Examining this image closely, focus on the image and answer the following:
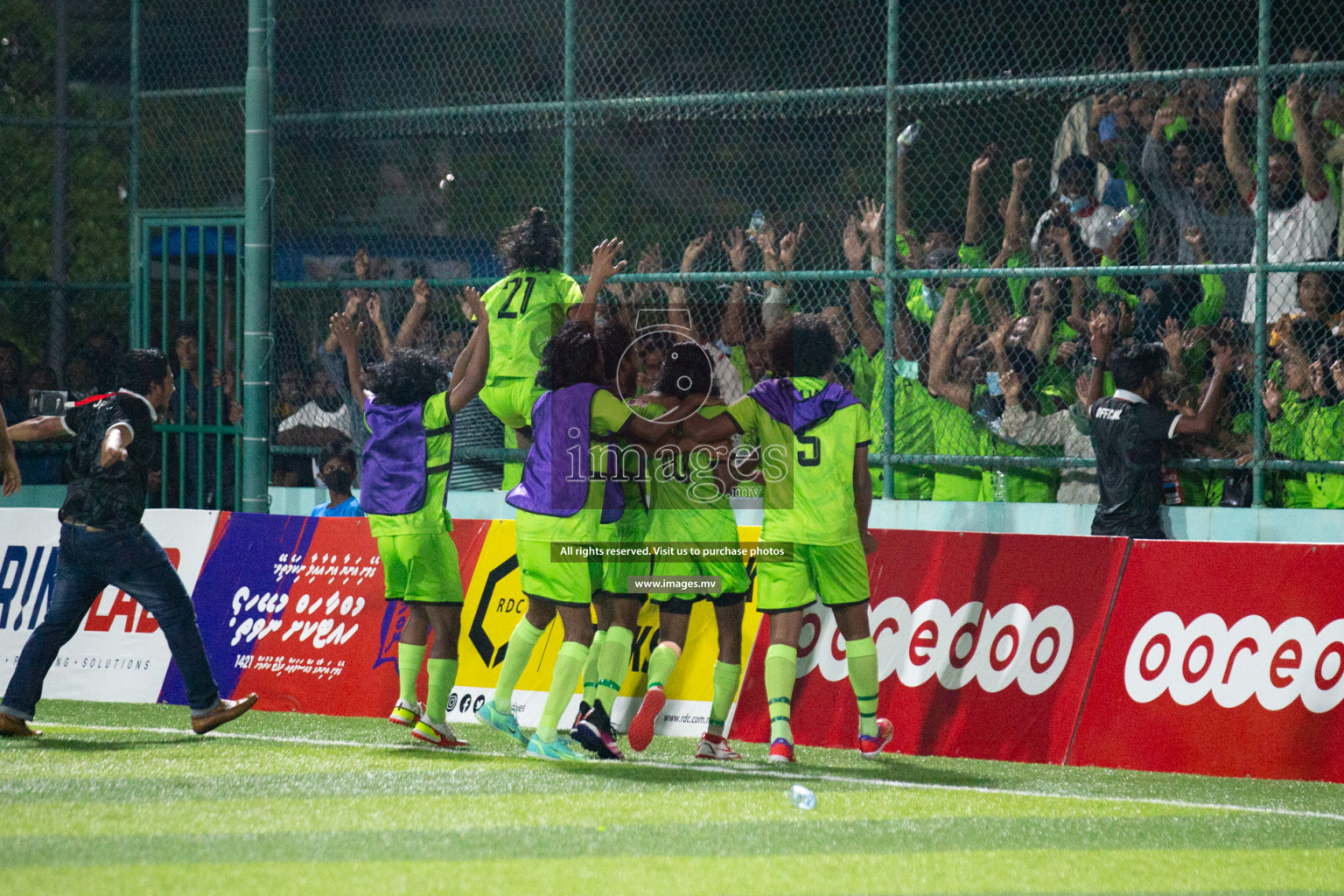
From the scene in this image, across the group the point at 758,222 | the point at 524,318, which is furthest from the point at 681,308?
the point at 524,318

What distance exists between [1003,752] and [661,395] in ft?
7.89

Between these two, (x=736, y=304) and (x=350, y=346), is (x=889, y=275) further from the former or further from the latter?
(x=350, y=346)

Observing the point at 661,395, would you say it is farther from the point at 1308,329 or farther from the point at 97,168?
the point at 97,168

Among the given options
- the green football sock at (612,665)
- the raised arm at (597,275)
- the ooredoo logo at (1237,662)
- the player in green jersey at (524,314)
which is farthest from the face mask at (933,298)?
the green football sock at (612,665)

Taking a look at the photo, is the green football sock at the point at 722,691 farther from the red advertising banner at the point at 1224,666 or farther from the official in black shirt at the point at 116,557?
the official in black shirt at the point at 116,557

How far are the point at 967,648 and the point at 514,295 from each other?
2.95 m

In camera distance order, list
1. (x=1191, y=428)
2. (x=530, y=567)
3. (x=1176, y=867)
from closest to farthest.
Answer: (x=1176, y=867)
(x=530, y=567)
(x=1191, y=428)

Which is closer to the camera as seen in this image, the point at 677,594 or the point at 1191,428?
the point at 677,594

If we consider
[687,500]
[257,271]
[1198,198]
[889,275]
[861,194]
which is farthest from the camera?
[861,194]

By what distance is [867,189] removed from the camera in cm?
1279

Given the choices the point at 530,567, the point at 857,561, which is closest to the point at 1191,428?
the point at 857,561

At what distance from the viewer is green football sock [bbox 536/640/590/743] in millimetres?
7836

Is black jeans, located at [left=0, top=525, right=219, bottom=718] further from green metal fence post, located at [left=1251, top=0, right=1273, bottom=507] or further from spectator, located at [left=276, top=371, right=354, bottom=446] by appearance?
green metal fence post, located at [left=1251, top=0, right=1273, bottom=507]

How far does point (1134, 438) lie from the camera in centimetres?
980
